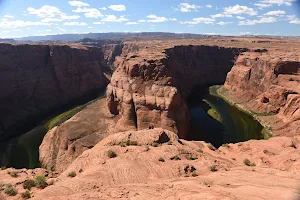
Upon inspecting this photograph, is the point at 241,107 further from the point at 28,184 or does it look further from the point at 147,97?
the point at 28,184

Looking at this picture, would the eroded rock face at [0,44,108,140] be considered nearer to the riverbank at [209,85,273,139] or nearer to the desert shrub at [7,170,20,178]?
the desert shrub at [7,170,20,178]

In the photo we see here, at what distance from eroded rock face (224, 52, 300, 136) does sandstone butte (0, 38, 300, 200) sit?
0.24 meters

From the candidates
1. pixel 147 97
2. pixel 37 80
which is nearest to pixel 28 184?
pixel 147 97

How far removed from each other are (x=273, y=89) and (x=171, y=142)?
4972 centimetres

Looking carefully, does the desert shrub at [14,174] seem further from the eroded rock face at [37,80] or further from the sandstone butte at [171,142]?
the eroded rock face at [37,80]

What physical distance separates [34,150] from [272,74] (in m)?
61.7

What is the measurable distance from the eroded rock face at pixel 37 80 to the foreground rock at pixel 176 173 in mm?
48950

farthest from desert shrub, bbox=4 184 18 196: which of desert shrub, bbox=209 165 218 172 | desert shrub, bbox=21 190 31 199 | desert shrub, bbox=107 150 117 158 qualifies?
desert shrub, bbox=209 165 218 172

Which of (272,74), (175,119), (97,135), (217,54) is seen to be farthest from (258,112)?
(217,54)

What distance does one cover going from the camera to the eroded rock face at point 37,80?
72.2 meters

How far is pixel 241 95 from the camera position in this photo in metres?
83.8

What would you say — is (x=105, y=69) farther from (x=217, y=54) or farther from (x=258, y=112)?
(x=258, y=112)

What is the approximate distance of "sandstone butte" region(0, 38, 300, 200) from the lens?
52.5 ft

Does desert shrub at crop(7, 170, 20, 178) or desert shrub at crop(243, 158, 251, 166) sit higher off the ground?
desert shrub at crop(7, 170, 20, 178)
